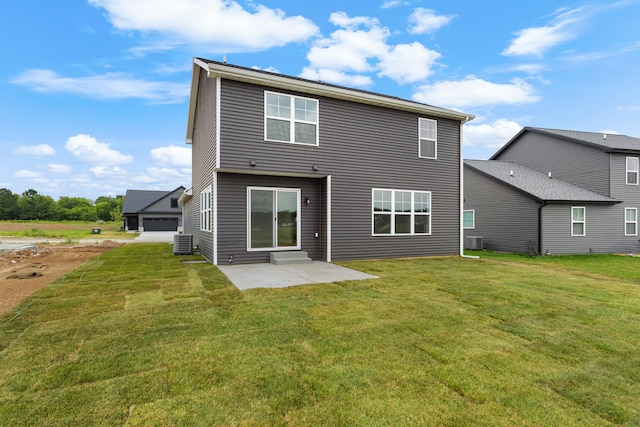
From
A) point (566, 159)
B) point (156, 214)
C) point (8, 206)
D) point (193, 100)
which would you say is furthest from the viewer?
point (8, 206)

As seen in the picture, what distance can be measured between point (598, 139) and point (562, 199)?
6.23 m

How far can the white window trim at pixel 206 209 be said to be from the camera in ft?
31.8

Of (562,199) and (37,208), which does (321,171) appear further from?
(37,208)

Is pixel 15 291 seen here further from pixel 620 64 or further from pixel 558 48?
pixel 620 64

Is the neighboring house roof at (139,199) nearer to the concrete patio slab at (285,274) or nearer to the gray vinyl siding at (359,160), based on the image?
the gray vinyl siding at (359,160)

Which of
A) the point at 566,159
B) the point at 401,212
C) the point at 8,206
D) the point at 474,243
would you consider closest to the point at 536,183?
the point at 566,159

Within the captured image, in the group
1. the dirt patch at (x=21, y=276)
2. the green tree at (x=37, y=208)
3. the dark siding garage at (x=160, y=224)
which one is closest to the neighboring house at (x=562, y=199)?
the dirt patch at (x=21, y=276)

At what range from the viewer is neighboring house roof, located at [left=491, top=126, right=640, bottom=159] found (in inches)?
591

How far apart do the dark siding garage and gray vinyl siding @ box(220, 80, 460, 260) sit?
2975 centimetres

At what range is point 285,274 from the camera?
289 inches

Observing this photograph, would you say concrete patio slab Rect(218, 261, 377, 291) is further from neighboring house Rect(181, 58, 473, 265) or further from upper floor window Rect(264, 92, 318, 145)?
upper floor window Rect(264, 92, 318, 145)

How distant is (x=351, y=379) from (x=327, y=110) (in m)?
8.50

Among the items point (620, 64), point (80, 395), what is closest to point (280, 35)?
point (80, 395)

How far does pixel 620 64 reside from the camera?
15.8 meters
